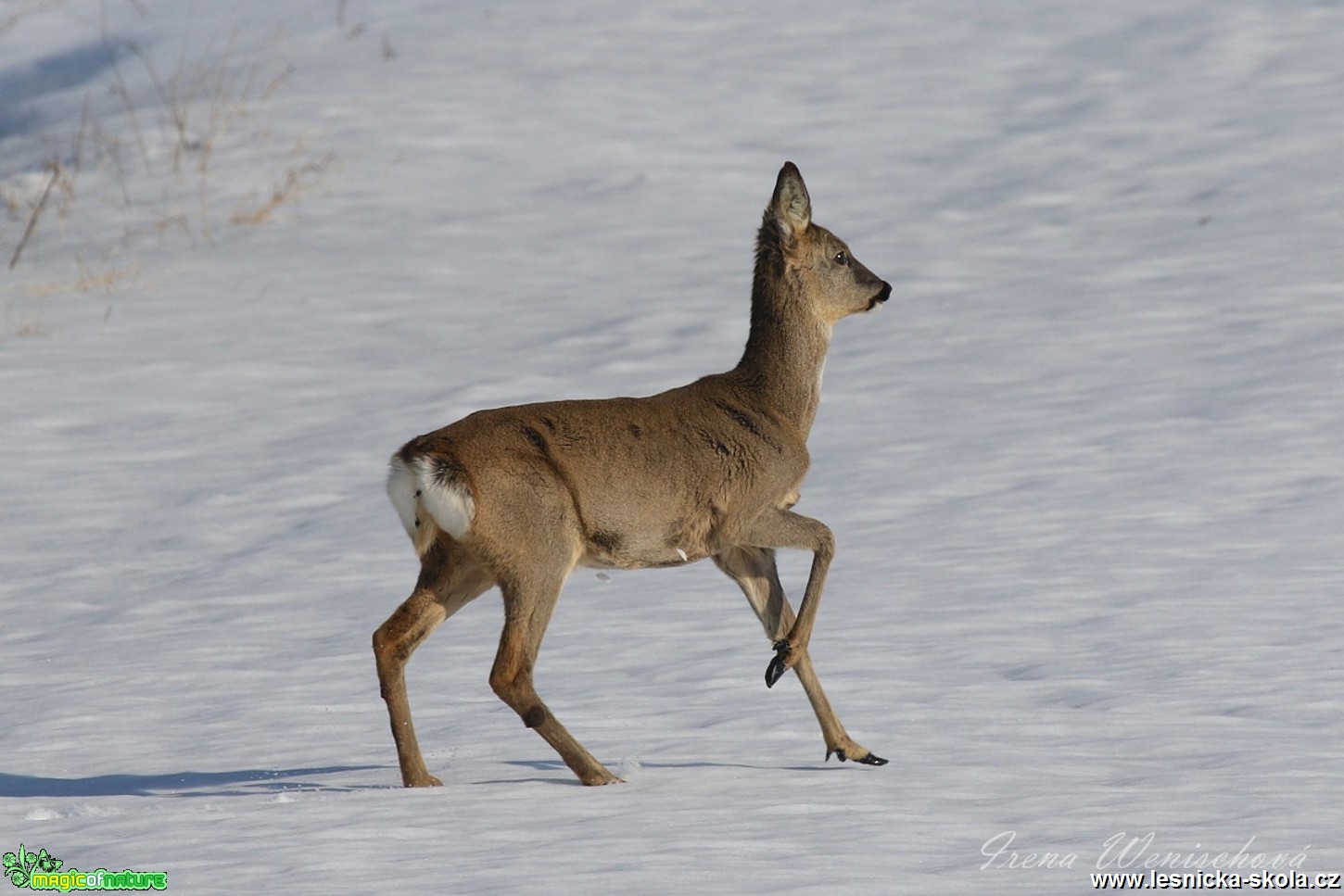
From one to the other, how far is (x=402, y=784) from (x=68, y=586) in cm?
458

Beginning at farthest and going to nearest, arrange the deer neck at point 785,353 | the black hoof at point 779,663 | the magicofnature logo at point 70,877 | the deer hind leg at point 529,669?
the deer neck at point 785,353 → the black hoof at point 779,663 → the deer hind leg at point 529,669 → the magicofnature logo at point 70,877

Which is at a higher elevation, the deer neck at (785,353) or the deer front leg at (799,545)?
the deer neck at (785,353)

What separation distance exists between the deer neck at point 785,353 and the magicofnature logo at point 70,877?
3191mm

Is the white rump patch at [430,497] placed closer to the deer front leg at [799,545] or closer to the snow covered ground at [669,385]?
the snow covered ground at [669,385]

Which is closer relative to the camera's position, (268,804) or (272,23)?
(268,804)

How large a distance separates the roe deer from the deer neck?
0.04 ft

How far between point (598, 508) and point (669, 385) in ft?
21.9

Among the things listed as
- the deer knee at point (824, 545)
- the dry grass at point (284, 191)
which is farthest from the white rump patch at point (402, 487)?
the dry grass at point (284, 191)

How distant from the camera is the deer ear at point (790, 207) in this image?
744 cm

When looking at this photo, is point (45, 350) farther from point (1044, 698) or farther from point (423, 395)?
point (1044, 698)

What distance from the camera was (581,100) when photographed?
1923 cm

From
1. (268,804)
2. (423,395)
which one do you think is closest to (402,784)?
(268,804)

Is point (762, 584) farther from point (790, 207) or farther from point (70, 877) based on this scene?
point (70, 877)

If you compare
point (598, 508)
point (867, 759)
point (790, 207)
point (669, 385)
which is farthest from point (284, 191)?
point (867, 759)
